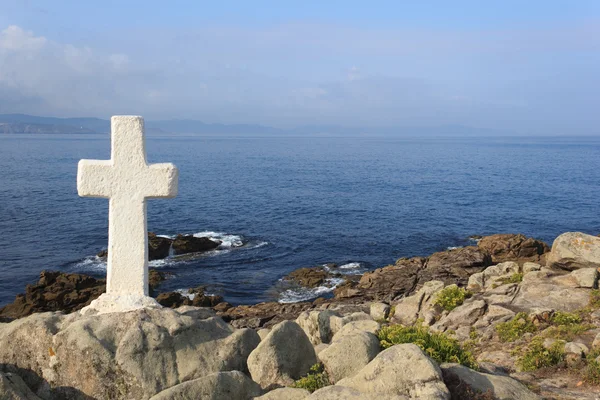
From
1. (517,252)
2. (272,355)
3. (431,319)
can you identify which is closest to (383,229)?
(517,252)

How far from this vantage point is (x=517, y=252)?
38344 mm

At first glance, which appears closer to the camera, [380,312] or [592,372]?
[592,372]

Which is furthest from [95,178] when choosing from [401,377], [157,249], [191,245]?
[191,245]

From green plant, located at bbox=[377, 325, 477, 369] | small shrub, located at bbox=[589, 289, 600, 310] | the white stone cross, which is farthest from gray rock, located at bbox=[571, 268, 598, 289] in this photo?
the white stone cross

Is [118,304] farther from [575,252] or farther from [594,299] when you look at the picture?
[575,252]

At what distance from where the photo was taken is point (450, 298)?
20672mm

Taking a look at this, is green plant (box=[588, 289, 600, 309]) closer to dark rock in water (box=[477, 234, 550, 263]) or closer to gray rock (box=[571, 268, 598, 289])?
gray rock (box=[571, 268, 598, 289])

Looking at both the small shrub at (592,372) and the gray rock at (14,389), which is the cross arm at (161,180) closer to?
the gray rock at (14,389)

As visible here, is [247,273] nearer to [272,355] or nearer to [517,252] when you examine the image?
[517,252]

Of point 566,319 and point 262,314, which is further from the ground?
point 566,319

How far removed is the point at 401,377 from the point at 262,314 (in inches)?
817

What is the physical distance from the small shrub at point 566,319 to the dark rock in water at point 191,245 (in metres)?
30.2

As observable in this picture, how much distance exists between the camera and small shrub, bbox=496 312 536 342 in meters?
16.3

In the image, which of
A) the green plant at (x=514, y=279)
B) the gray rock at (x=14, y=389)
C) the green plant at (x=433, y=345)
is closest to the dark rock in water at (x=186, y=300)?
the green plant at (x=514, y=279)
